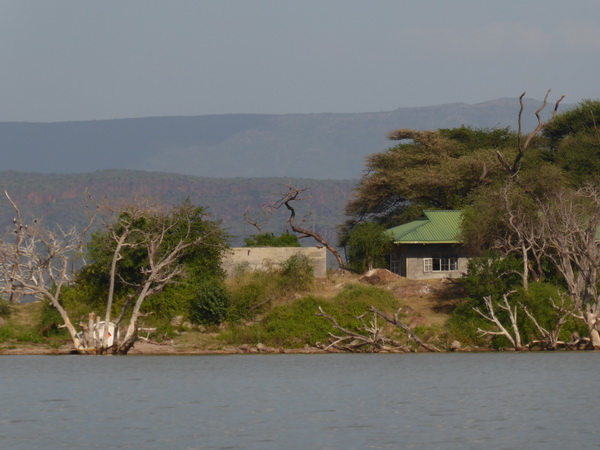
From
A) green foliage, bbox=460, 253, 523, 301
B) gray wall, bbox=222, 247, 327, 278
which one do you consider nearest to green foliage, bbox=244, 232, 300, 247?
gray wall, bbox=222, 247, 327, 278

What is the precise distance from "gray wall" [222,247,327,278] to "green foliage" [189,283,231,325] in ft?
20.0

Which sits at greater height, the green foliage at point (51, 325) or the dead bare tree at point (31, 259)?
the dead bare tree at point (31, 259)

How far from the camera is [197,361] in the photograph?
4284 centimetres

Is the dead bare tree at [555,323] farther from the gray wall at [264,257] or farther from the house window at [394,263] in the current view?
the house window at [394,263]

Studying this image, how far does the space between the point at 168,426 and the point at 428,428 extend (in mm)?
5216

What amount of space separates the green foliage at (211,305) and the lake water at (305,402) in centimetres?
640

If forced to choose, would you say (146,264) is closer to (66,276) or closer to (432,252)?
(66,276)

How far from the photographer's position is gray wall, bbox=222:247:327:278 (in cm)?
5609

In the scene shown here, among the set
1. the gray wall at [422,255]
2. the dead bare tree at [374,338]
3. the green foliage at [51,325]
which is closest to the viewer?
the dead bare tree at [374,338]

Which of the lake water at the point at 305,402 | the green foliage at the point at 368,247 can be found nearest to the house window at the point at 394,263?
the green foliage at the point at 368,247

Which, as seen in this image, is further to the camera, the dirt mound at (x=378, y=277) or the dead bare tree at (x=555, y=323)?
the dirt mound at (x=378, y=277)

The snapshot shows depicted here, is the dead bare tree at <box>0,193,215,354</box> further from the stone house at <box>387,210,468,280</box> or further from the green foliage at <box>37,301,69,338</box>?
the stone house at <box>387,210,468,280</box>

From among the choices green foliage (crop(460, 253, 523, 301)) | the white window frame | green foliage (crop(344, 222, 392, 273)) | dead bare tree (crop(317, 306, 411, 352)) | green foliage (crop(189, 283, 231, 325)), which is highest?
green foliage (crop(344, 222, 392, 273))

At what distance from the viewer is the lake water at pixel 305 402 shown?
2144cm
